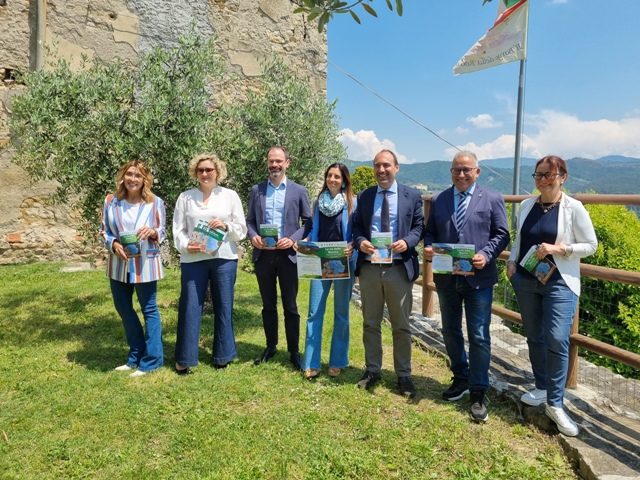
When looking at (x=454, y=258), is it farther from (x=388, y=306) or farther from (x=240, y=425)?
(x=240, y=425)

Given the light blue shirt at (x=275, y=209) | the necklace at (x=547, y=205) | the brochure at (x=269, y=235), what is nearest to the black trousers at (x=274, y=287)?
the brochure at (x=269, y=235)

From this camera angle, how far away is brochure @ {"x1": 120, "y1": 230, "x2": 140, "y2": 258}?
3.82m

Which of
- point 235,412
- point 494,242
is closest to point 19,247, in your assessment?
point 235,412

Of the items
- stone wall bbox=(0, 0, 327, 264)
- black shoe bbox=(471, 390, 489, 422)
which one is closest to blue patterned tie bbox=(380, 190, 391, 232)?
black shoe bbox=(471, 390, 489, 422)

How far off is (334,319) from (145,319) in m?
1.75

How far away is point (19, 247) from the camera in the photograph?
27.8 ft

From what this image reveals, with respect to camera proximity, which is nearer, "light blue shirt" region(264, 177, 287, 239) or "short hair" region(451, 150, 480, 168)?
"short hair" region(451, 150, 480, 168)

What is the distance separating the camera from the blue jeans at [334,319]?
→ 12.6 feet

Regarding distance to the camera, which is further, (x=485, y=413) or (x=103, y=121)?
(x=103, y=121)

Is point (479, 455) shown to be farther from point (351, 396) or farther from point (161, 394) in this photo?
point (161, 394)

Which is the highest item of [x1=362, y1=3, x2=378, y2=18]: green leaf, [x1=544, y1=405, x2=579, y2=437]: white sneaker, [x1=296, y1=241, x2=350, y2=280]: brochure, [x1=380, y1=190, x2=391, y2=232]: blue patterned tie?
[x1=362, y1=3, x2=378, y2=18]: green leaf

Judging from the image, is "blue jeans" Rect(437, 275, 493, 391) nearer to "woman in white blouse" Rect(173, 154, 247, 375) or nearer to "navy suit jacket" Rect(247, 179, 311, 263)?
"navy suit jacket" Rect(247, 179, 311, 263)

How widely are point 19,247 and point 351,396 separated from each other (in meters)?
7.87

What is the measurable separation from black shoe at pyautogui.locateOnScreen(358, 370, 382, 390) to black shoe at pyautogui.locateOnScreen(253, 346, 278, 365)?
1.03m
